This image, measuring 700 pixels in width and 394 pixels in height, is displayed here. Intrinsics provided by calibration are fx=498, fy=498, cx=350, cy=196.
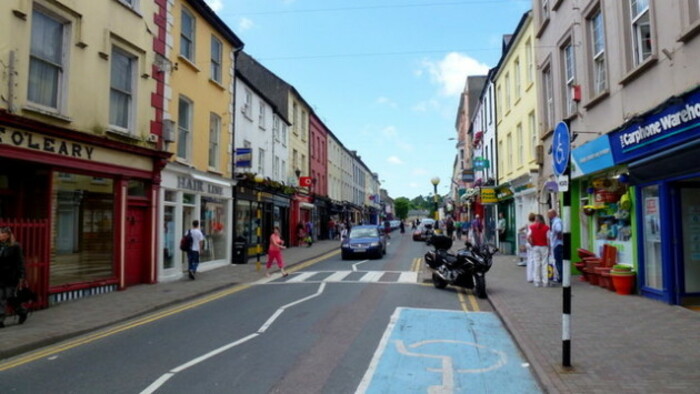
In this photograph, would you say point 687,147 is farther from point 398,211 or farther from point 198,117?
point 398,211

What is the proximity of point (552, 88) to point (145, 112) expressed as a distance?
12378 mm

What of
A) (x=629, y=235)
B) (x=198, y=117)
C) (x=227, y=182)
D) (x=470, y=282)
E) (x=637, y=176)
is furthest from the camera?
(x=227, y=182)

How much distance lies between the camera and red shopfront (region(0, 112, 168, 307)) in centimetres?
990

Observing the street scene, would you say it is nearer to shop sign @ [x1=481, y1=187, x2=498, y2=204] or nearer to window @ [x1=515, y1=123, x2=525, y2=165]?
window @ [x1=515, y1=123, x2=525, y2=165]

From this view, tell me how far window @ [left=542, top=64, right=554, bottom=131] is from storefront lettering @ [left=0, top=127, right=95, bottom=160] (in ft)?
44.6

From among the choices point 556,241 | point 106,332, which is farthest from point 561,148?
point 106,332

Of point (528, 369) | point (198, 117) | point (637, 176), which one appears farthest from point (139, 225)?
point (637, 176)

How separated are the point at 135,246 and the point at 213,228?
17.0 ft

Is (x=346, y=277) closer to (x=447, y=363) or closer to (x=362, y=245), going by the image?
(x=362, y=245)

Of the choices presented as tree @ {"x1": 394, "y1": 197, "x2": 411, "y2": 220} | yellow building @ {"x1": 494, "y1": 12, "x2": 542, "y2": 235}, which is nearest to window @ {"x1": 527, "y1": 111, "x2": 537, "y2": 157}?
yellow building @ {"x1": 494, "y1": 12, "x2": 542, "y2": 235}

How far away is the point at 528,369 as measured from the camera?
19.0ft

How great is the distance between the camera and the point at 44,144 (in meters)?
10.3

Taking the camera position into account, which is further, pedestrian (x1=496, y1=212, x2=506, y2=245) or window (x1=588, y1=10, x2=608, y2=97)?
pedestrian (x1=496, y1=212, x2=506, y2=245)

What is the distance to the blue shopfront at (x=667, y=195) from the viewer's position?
27.0 ft
